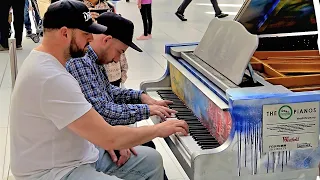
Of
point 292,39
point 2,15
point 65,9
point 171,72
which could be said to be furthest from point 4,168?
point 2,15

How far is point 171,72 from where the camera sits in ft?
9.95

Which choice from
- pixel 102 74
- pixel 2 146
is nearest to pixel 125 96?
pixel 102 74

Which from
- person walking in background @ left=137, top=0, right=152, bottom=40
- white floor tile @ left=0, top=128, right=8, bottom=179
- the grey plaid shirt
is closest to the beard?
the grey plaid shirt

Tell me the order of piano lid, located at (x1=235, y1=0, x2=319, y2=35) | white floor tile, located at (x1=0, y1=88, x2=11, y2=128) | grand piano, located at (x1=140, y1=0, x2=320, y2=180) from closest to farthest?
1. grand piano, located at (x1=140, y1=0, x2=320, y2=180)
2. piano lid, located at (x1=235, y1=0, x2=319, y2=35)
3. white floor tile, located at (x1=0, y1=88, x2=11, y2=128)

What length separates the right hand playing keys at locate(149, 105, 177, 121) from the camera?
252 centimetres

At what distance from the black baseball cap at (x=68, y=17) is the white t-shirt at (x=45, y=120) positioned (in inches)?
5.2

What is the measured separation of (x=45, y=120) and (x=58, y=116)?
9 centimetres

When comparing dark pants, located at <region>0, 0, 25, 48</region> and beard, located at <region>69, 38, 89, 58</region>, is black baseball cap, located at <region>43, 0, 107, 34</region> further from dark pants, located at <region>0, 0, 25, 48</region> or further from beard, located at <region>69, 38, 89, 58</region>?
dark pants, located at <region>0, 0, 25, 48</region>

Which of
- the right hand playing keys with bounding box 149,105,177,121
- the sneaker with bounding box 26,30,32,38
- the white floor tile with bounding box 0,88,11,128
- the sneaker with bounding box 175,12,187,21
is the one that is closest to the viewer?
the right hand playing keys with bounding box 149,105,177,121

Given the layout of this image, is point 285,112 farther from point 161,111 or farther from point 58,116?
point 58,116

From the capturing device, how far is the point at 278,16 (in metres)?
2.78

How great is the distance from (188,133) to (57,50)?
29.0 inches

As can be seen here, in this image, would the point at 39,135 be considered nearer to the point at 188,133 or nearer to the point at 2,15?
the point at 188,133

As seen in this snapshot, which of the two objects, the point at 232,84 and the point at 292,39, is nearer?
the point at 232,84
